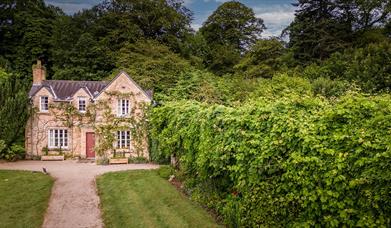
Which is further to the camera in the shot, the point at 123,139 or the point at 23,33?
the point at 23,33

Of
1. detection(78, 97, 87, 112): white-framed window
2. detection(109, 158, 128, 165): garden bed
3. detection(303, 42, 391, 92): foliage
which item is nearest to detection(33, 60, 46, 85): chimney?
detection(78, 97, 87, 112): white-framed window

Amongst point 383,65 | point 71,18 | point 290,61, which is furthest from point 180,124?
point 71,18

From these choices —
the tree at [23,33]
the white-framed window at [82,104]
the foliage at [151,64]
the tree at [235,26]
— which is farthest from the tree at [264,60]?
the tree at [23,33]

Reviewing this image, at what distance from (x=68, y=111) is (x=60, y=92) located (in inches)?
77.4

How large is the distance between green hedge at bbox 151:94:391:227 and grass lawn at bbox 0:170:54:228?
6597 mm

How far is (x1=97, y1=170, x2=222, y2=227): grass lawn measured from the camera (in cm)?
1016

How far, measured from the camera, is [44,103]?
25109mm

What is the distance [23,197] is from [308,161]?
1191cm

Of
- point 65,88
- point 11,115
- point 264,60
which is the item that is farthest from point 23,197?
point 264,60

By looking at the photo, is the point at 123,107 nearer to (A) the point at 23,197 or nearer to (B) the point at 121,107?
(B) the point at 121,107

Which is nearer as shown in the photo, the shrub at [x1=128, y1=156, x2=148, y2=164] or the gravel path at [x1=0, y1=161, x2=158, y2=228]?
the gravel path at [x1=0, y1=161, x2=158, y2=228]

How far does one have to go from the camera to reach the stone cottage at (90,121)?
2461 cm

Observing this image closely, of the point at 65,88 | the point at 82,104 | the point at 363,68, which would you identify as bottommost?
the point at 82,104

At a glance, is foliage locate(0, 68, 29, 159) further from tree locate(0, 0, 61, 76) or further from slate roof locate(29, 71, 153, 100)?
tree locate(0, 0, 61, 76)
